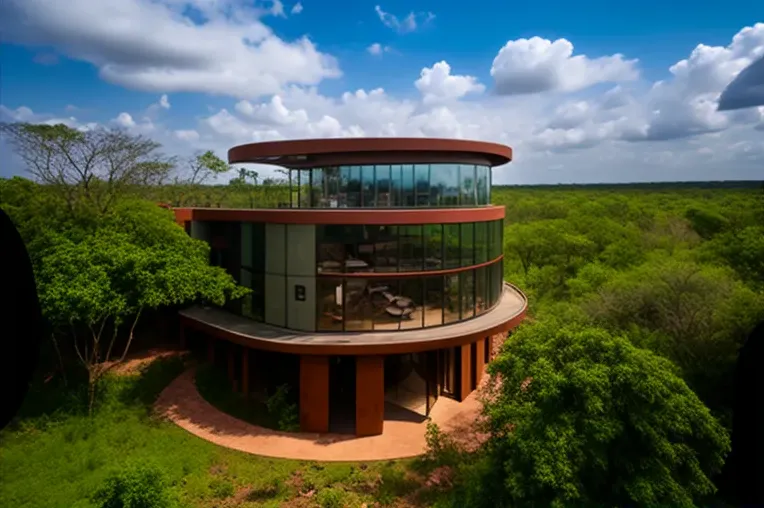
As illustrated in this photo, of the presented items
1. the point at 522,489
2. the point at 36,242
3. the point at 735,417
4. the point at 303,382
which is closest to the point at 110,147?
the point at 36,242

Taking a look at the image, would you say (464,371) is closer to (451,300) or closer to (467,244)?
Result: (451,300)

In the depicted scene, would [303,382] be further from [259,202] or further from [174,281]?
[259,202]

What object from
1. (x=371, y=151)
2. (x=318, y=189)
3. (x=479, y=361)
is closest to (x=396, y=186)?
(x=371, y=151)

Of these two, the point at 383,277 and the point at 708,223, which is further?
the point at 708,223

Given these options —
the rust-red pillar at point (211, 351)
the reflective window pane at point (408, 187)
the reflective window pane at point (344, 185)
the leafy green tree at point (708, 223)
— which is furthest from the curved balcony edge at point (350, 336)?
the leafy green tree at point (708, 223)

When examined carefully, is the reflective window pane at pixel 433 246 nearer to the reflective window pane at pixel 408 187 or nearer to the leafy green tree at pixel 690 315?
the reflective window pane at pixel 408 187
